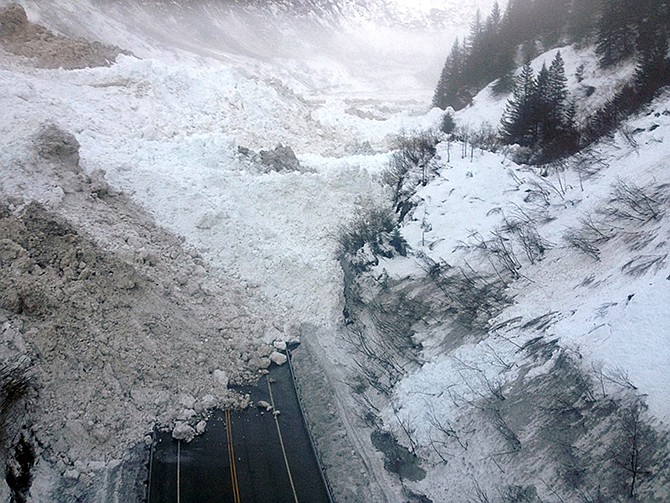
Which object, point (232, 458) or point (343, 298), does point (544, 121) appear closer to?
point (343, 298)

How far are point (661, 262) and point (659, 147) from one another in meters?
5.12

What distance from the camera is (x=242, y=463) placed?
12.8 metres

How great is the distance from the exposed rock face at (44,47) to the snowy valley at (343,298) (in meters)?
3.36

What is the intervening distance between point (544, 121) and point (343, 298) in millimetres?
10752

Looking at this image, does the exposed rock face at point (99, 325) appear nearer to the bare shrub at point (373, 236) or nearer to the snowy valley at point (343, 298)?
the snowy valley at point (343, 298)

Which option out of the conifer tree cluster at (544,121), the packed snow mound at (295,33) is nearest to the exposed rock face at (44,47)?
the packed snow mound at (295,33)

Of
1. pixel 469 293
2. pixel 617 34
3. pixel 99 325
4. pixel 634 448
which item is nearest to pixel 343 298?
pixel 469 293

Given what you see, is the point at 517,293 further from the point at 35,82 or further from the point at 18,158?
the point at 35,82

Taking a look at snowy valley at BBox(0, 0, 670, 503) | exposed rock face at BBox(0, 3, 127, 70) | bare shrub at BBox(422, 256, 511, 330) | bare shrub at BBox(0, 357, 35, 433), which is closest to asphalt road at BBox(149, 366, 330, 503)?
snowy valley at BBox(0, 0, 670, 503)

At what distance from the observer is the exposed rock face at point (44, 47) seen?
2916 cm

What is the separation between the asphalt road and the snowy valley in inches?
18.3

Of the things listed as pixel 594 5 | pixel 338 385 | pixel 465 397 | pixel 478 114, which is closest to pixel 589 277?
pixel 465 397

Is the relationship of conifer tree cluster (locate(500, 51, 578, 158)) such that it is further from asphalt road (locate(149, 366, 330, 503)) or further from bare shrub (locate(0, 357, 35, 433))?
bare shrub (locate(0, 357, 35, 433))

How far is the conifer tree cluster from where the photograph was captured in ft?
62.0
